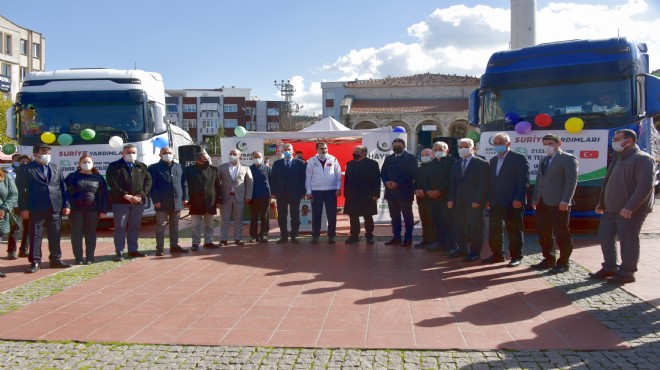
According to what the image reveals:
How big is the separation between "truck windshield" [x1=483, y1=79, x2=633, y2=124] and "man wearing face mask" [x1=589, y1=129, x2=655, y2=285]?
10.9 ft

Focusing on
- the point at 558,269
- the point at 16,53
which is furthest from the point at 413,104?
the point at 558,269

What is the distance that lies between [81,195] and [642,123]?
9409 millimetres

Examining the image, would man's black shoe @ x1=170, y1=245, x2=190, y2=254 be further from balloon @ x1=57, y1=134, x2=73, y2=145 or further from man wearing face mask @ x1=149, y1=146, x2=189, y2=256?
balloon @ x1=57, y1=134, x2=73, y2=145

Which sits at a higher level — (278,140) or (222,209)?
(278,140)

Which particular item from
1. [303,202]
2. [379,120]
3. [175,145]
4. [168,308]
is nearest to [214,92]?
[379,120]

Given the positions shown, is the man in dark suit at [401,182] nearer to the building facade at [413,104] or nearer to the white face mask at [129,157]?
the white face mask at [129,157]

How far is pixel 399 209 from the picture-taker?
33.3 ft

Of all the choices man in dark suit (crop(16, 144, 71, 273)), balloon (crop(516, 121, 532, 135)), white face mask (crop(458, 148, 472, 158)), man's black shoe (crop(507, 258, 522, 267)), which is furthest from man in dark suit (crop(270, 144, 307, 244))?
man's black shoe (crop(507, 258, 522, 267))

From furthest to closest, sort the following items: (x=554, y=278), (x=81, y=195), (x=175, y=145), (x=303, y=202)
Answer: (x=175, y=145) → (x=303, y=202) → (x=81, y=195) → (x=554, y=278)

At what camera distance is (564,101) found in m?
10.3

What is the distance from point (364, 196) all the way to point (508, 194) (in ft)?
9.31

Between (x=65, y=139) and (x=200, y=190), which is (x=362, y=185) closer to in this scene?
(x=200, y=190)

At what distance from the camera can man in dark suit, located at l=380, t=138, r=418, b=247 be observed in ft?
32.6

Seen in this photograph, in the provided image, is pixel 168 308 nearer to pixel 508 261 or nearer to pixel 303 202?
pixel 508 261
